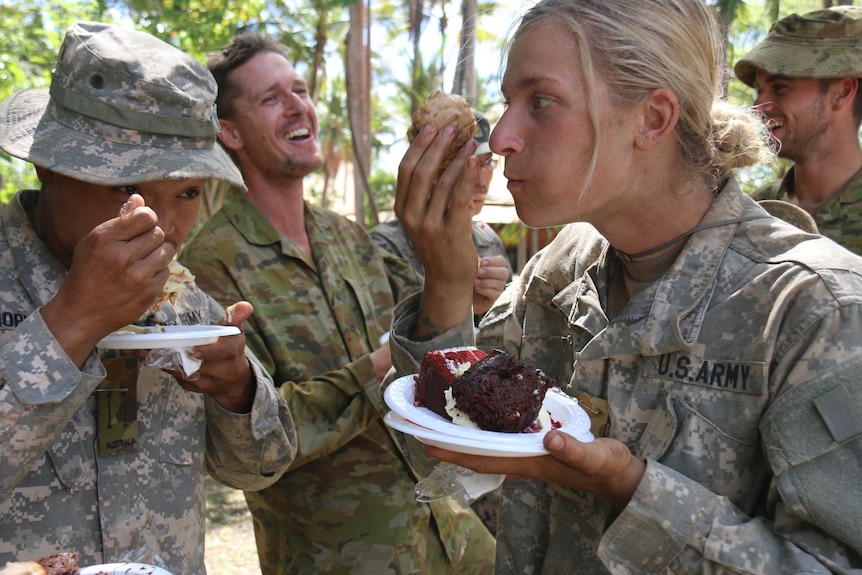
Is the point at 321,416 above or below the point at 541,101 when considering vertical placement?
below

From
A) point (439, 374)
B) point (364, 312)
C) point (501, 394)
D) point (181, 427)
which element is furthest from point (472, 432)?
point (364, 312)

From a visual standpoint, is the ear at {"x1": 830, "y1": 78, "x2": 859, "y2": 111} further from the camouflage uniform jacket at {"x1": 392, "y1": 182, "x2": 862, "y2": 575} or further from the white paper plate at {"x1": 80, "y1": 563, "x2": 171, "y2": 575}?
the white paper plate at {"x1": 80, "y1": 563, "x2": 171, "y2": 575}

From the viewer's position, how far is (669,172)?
7.48 feet

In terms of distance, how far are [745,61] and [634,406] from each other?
352 cm

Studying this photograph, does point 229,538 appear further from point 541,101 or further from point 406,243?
point 541,101

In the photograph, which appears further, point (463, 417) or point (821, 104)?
point (821, 104)

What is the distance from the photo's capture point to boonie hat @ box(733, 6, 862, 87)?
14.9 feet

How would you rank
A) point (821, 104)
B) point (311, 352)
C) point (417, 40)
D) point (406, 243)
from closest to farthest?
point (311, 352) → point (821, 104) → point (406, 243) → point (417, 40)

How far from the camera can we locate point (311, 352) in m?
3.99

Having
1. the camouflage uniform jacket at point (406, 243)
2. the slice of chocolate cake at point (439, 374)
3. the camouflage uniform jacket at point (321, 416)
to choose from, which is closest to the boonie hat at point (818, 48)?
the camouflage uniform jacket at point (406, 243)

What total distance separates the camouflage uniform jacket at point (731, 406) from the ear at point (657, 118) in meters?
0.27

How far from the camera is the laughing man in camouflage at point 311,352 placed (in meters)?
3.82

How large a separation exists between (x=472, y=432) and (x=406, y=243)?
11.9 feet

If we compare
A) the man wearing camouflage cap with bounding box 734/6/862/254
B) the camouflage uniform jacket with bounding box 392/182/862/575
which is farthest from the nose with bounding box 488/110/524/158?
the man wearing camouflage cap with bounding box 734/6/862/254
